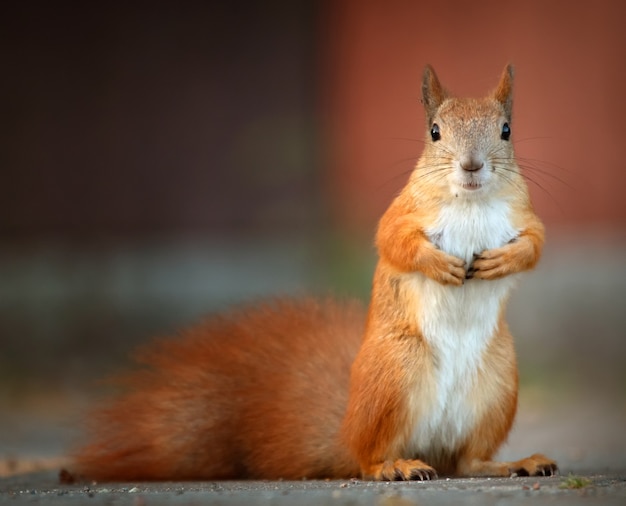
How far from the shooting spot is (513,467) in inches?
145

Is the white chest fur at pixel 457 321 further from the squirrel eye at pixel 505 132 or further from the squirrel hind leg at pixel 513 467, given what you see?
the squirrel eye at pixel 505 132

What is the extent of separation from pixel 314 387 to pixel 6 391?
10.2ft

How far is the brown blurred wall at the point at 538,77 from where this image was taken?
860cm

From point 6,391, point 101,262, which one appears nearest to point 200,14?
point 101,262

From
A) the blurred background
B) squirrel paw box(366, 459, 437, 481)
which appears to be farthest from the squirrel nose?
the blurred background

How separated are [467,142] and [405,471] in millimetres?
943

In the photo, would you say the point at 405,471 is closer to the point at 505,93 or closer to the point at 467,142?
the point at 467,142

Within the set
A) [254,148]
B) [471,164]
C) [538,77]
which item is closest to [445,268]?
[471,164]

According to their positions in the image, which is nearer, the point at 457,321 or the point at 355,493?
the point at 355,493

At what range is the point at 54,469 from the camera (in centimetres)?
452

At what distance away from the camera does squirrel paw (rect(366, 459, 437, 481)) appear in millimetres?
3531

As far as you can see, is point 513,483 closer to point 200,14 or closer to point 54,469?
point 54,469

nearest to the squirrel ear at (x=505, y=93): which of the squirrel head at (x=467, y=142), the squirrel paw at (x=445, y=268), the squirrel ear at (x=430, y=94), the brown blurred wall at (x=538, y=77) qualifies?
the squirrel head at (x=467, y=142)

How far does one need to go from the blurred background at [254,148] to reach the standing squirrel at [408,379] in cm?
394
